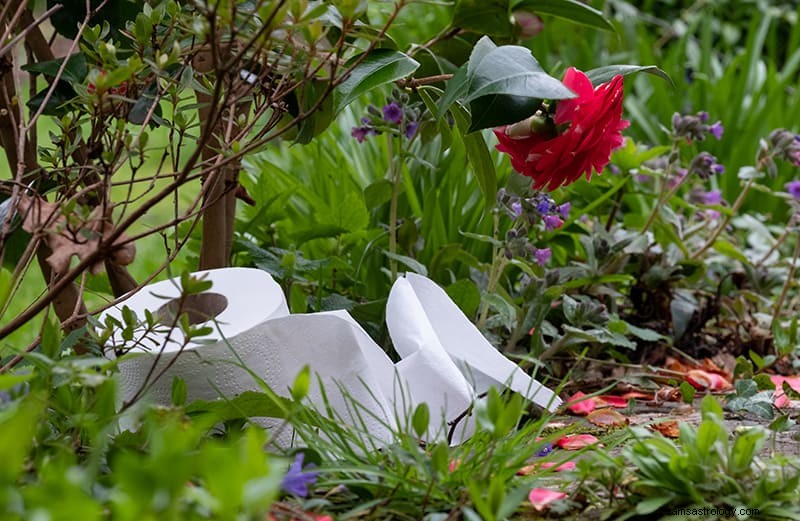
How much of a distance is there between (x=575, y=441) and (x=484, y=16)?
605 mm

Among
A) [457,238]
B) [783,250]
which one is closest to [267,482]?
[457,238]

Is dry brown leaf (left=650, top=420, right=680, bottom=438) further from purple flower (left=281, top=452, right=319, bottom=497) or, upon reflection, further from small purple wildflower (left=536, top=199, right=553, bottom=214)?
purple flower (left=281, top=452, right=319, bottom=497)

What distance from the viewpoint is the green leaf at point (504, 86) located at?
99cm

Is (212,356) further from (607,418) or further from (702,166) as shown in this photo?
(702,166)

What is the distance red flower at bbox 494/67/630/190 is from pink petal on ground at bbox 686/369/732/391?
0.56 metres

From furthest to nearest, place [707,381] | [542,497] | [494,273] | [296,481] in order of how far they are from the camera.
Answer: [707,381], [494,273], [542,497], [296,481]

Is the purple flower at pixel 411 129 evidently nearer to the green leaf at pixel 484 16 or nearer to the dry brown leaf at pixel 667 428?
the green leaf at pixel 484 16

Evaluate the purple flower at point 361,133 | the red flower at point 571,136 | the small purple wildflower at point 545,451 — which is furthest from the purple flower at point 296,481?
the purple flower at point 361,133

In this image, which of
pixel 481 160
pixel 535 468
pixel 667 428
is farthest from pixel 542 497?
pixel 481 160

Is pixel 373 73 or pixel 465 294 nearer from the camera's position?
pixel 373 73

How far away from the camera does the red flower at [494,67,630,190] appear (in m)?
1.13

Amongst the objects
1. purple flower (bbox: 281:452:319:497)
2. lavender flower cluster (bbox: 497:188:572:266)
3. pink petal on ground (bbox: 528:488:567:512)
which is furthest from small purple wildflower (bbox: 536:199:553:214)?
purple flower (bbox: 281:452:319:497)

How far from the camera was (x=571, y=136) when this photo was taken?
3.73ft

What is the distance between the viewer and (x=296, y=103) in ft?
4.79
